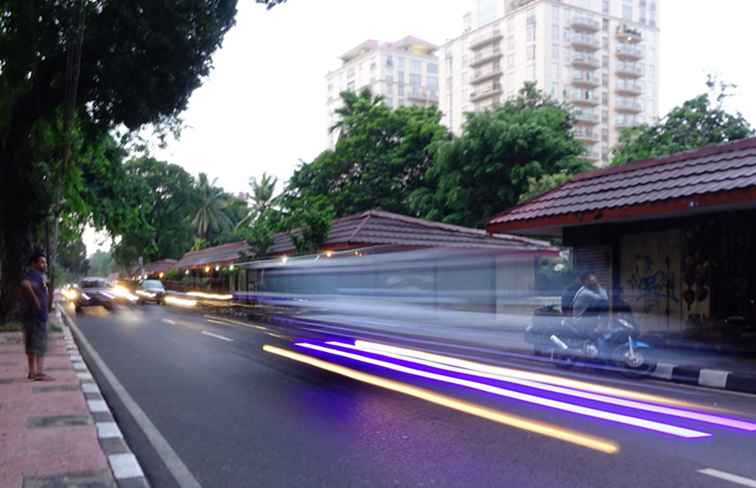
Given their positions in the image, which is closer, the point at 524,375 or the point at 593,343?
the point at 524,375

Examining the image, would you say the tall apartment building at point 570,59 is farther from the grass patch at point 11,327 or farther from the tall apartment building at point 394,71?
the grass patch at point 11,327

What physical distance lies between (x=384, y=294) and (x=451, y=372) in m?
4.03

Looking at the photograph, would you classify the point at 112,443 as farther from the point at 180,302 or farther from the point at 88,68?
the point at 180,302

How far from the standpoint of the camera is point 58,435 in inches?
248

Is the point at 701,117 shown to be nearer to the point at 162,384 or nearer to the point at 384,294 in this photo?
the point at 384,294

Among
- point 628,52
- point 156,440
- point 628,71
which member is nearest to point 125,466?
point 156,440

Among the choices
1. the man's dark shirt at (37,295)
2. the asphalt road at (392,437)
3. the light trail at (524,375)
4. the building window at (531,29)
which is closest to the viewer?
the asphalt road at (392,437)

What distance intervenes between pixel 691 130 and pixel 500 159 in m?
8.74

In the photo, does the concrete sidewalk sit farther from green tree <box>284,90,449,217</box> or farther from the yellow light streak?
green tree <box>284,90,449,217</box>

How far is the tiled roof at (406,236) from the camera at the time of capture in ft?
78.9

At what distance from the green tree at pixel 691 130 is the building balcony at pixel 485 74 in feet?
132

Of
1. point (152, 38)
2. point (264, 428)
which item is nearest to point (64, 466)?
point (264, 428)

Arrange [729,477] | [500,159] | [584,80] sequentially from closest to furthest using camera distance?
[729,477] → [500,159] → [584,80]

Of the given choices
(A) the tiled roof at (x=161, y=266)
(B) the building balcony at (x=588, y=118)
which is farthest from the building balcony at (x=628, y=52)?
(A) the tiled roof at (x=161, y=266)
